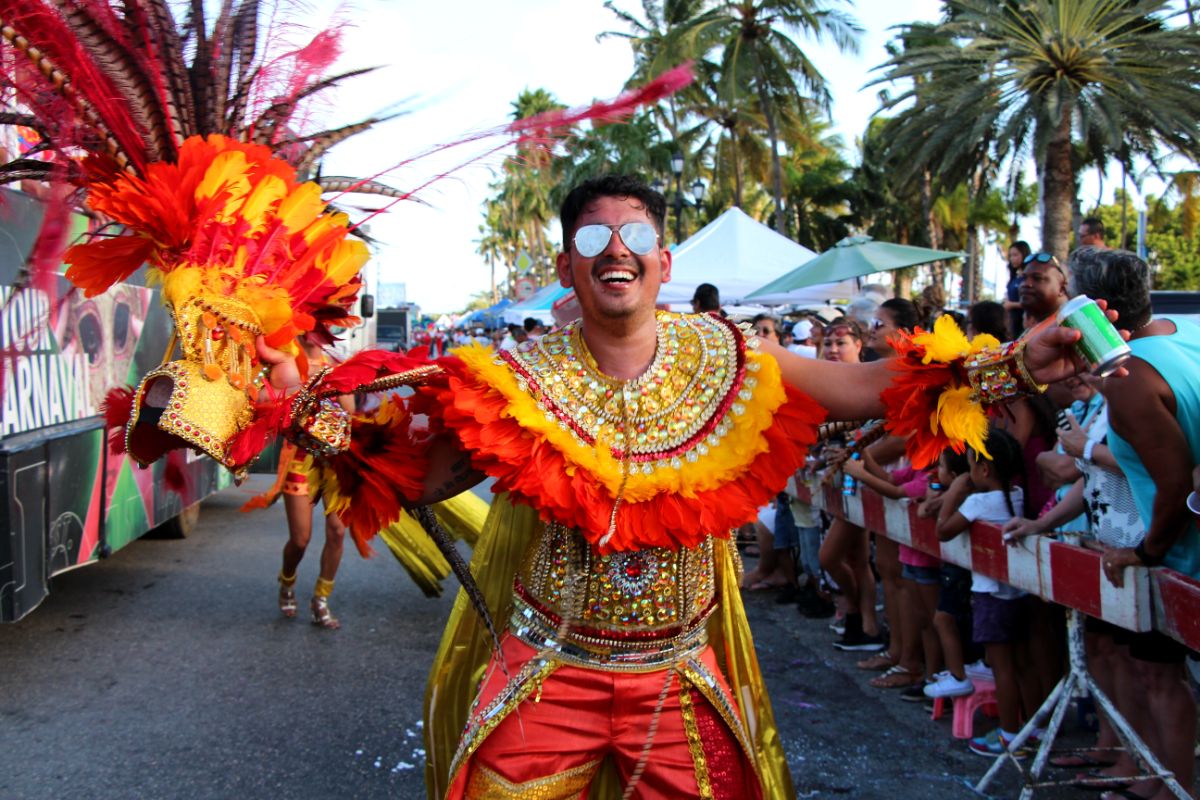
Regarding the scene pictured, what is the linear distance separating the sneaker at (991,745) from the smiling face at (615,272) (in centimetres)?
272

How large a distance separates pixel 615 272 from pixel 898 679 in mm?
3456

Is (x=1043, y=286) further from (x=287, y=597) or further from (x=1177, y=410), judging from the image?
(x=287, y=597)

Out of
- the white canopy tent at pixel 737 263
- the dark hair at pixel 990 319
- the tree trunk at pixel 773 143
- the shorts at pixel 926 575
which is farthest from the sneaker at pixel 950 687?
the tree trunk at pixel 773 143

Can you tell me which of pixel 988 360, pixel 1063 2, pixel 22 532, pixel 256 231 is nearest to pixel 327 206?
pixel 256 231

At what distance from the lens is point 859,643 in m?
5.92

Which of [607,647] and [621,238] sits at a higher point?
[621,238]

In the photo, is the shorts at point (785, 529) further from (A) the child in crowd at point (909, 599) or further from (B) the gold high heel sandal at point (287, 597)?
(B) the gold high heel sandal at point (287, 597)

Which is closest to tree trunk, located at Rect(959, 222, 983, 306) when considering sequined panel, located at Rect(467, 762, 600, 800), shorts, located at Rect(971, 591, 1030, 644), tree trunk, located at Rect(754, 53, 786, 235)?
tree trunk, located at Rect(754, 53, 786, 235)

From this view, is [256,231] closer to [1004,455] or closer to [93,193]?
[93,193]

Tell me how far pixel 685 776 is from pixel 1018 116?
1657 centimetres

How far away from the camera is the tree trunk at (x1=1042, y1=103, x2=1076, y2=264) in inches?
673

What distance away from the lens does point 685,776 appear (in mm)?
2508

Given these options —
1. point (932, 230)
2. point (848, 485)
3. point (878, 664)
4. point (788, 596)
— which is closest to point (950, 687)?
point (878, 664)

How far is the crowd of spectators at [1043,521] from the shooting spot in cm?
331
